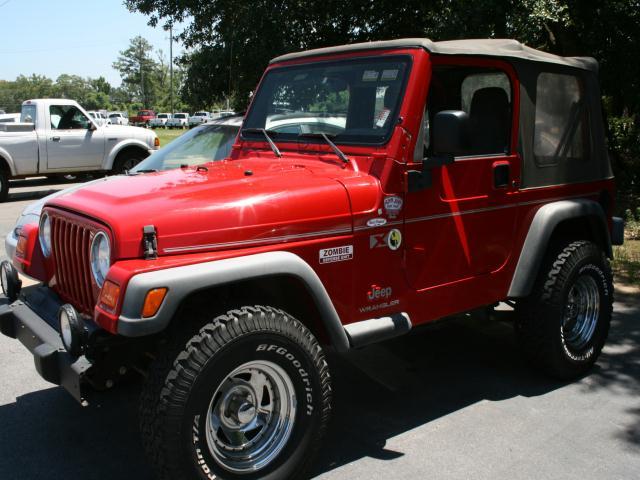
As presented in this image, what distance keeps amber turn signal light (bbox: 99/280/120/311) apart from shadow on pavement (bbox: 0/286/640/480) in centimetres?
111

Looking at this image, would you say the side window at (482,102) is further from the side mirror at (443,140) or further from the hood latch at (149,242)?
the hood latch at (149,242)

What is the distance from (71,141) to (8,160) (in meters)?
1.31

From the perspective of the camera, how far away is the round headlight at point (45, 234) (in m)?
3.51

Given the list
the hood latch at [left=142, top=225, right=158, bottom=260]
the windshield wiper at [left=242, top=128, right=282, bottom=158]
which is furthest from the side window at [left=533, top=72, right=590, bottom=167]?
the hood latch at [left=142, top=225, right=158, bottom=260]

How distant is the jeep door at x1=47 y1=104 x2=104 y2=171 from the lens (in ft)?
44.3

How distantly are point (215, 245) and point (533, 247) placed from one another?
85.6 inches

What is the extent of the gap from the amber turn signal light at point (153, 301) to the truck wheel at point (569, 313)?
104 inches

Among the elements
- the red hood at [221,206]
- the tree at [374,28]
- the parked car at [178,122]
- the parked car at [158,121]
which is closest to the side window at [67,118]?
the tree at [374,28]

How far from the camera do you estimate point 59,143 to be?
44.3 ft

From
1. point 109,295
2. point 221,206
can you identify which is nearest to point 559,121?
point 221,206

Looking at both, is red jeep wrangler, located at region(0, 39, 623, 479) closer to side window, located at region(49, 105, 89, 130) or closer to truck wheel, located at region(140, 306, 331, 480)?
truck wheel, located at region(140, 306, 331, 480)

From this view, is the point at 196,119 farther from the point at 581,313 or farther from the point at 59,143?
the point at 581,313

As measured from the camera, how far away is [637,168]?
1210 centimetres

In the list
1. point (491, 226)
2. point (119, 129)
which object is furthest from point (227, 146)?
point (119, 129)
